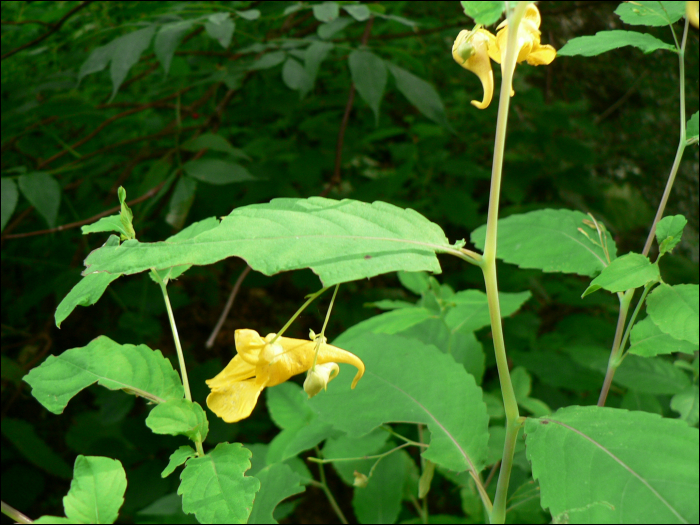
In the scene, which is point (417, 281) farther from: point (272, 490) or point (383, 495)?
point (272, 490)

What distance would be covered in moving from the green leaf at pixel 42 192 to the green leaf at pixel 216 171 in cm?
34

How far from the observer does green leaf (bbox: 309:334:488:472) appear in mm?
757

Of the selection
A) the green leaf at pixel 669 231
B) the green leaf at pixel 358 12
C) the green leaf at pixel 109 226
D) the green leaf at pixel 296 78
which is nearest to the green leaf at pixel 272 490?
the green leaf at pixel 109 226

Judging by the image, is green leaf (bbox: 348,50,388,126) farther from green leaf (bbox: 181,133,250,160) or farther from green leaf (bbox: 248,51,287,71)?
green leaf (bbox: 181,133,250,160)

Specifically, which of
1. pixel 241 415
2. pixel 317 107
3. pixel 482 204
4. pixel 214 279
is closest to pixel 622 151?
pixel 482 204

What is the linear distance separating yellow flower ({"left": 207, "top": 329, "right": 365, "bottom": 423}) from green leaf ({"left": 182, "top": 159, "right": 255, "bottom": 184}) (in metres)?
0.87

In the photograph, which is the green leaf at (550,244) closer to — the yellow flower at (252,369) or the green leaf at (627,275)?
the green leaf at (627,275)

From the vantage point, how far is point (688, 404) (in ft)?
3.39

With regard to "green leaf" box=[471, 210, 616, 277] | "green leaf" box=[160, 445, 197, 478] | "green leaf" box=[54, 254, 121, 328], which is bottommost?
"green leaf" box=[160, 445, 197, 478]

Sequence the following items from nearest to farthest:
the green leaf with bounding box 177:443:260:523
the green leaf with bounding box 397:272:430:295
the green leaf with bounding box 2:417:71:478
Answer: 1. the green leaf with bounding box 177:443:260:523
2. the green leaf with bounding box 397:272:430:295
3. the green leaf with bounding box 2:417:71:478

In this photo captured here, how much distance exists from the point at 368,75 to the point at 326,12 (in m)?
0.20

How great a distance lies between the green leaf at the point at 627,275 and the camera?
0.54m

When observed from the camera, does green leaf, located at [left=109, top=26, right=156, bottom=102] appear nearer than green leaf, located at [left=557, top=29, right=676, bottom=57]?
No

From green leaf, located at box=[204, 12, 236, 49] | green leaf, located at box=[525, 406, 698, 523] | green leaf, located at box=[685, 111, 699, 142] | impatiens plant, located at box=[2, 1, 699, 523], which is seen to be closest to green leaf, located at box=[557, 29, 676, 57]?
impatiens plant, located at box=[2, 1, 699, 523]
